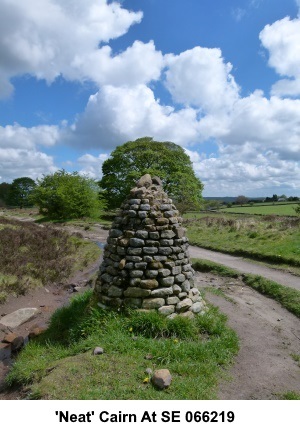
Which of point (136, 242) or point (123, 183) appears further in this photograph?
point (123, 183)

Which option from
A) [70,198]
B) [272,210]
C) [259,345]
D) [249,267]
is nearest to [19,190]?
[70,198]

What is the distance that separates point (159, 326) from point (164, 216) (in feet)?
8.46

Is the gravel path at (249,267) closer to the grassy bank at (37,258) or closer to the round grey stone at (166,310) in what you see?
the round grey stone at (166,310)

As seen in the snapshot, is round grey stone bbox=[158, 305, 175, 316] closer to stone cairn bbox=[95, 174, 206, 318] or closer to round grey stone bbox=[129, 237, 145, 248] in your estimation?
stone cairn bbox=[95, 174, 206, 318]

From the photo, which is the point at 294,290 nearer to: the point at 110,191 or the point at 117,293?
the point at 117,293

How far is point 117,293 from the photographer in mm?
7281

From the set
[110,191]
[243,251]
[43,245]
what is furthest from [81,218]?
[243,251]

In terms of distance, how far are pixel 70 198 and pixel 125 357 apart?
35300 millimetres

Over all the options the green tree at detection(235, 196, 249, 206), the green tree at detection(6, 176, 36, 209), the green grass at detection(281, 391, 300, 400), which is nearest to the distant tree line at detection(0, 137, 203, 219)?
the green tree at detection(235, 196, 249, 206)

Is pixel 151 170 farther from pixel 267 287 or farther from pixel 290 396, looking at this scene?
pixel 290 396

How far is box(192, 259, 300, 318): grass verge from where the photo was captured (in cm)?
952

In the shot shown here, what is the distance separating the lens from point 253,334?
7586 millimetres

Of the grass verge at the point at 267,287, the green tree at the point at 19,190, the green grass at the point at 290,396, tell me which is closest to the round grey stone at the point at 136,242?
the green grass at the point at 290,396

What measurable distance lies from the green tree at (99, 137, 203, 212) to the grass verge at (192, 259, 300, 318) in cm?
2076
